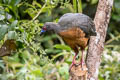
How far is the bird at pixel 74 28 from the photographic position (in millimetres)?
2895

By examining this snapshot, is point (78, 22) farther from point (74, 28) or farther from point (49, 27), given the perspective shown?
point (49, 27)

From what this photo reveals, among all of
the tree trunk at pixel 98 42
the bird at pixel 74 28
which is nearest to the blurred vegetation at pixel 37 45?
the bird at pixel 74 28

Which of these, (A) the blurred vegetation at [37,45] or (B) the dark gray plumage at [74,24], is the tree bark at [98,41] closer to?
(B) the dark gray plumage at [74,24]

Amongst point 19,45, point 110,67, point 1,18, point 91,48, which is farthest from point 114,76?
point 1,18

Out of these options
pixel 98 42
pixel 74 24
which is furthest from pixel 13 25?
pixel 98 42

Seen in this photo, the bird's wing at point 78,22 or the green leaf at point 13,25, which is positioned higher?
the green leaf at point 13,25

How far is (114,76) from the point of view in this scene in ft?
16.4

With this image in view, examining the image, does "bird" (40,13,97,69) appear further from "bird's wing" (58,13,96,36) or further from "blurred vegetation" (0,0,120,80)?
"blurred vegetation" (0,0,120,80)

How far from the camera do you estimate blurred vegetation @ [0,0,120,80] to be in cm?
274

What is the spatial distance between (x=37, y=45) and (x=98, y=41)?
813 millimetres

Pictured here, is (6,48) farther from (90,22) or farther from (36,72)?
(36,72)

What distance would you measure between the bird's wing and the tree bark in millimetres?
134

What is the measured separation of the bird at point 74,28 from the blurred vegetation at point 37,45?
10cm

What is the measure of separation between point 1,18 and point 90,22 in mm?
1083
